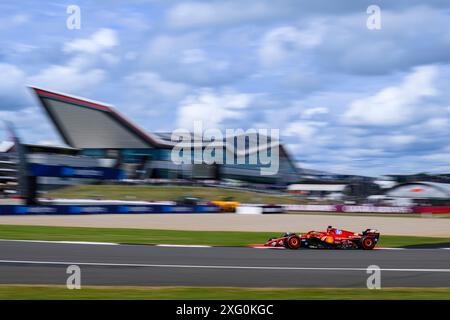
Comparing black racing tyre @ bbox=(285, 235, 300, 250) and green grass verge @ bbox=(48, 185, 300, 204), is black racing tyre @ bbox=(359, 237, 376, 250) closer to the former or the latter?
black racing tyre @ bbox=(285, 235, 300, 250)

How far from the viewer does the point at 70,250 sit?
14.2 m

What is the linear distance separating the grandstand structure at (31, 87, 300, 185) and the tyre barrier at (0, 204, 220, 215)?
42.7 metres

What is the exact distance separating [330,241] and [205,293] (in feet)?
25.2

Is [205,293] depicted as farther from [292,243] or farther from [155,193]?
[155,193]

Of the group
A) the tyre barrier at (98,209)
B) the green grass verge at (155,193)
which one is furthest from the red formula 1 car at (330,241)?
the green grass verge at (155,193)

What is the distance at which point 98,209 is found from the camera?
40844mm

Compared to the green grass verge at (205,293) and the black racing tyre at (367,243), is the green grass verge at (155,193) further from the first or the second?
the green grass verge at (205,293)

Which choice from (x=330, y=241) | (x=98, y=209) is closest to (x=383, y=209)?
(x=98, y=209)

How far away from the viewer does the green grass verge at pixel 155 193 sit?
221 feet

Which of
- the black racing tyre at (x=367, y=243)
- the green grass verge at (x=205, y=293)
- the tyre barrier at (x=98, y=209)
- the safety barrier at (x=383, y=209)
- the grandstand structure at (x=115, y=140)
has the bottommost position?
the green grass verge at (x=205, y=293)

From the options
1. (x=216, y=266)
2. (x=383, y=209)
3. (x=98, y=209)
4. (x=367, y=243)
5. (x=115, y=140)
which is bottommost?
(x=216, y=266)

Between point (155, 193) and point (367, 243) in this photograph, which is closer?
point (367, 243)

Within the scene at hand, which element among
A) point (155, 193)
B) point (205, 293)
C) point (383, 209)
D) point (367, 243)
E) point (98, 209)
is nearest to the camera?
point (205, 293)

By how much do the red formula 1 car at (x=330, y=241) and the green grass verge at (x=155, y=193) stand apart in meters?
52.1
